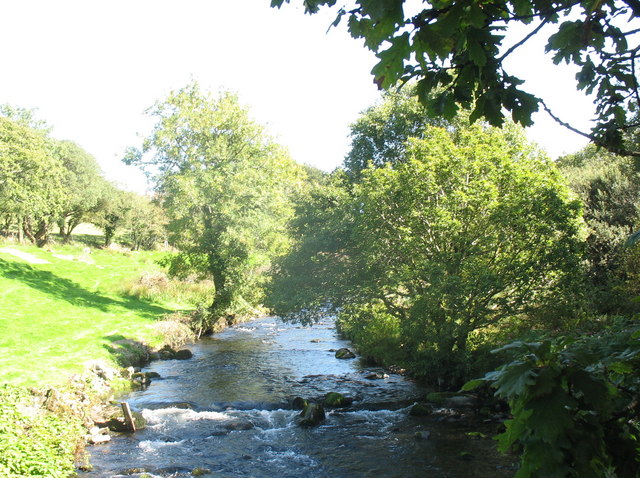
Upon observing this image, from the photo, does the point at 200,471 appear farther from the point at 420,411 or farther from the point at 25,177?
the point at 25,177

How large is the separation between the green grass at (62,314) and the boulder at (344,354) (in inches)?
379

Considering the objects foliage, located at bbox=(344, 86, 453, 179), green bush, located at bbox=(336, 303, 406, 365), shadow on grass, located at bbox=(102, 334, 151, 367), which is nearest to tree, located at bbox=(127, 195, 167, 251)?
foliage, located at bbox=(344, 86, 453, 179)

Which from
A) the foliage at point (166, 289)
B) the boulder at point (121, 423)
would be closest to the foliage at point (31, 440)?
the boulder at point (121, 423)

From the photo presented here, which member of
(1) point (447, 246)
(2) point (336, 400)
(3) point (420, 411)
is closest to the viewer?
(3) point (420, 411)

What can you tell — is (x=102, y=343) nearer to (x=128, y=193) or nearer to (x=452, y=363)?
(x=452, y=363)

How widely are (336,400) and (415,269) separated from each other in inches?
217

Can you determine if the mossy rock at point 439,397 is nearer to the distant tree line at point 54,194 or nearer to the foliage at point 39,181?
the distant tree line at point 54,194

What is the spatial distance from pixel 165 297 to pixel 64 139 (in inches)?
1404

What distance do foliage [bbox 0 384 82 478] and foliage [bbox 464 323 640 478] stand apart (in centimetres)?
925

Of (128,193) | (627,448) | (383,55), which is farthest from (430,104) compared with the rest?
(128,193)

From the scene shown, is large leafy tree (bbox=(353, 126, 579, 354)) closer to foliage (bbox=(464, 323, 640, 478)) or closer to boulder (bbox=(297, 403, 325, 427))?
boulder (bbox=(297, 403, 325, 427))

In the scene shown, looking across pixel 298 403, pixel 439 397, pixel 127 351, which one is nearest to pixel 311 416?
pixel 298 403

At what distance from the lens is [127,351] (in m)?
21.0

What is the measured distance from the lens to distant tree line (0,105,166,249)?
40.2 meters
